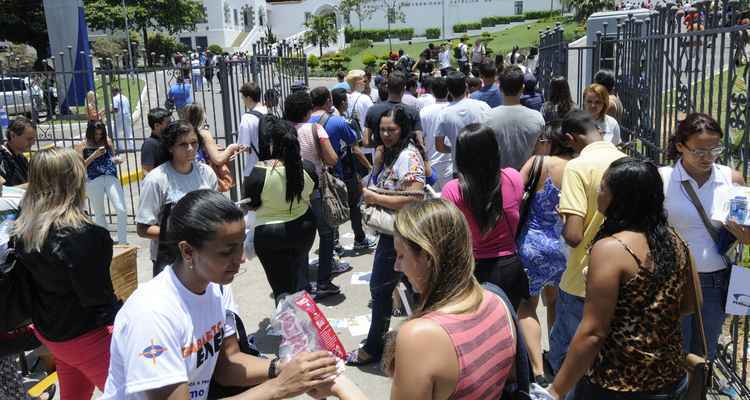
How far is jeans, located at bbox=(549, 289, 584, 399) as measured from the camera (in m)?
3.62

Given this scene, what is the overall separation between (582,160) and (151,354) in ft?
8.37

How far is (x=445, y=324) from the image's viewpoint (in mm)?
1909

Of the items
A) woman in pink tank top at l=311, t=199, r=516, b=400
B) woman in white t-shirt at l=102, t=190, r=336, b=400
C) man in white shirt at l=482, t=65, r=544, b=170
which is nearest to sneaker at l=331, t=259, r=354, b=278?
man in white shirt at l=482, t=65, r=544, b=170

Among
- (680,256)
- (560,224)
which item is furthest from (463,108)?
(680,256)

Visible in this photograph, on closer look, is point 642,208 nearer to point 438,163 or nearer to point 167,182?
point 167,182

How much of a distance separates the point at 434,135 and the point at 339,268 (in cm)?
173

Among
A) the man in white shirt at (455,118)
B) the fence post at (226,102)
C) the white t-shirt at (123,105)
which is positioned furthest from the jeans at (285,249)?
the white t-shirt at (123,105)

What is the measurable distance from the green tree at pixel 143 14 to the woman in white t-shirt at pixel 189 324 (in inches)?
1823

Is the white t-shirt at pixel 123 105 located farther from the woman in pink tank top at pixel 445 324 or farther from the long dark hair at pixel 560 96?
the woman in pink tank top at pixel 445 324

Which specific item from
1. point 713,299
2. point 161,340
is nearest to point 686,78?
point 713,299

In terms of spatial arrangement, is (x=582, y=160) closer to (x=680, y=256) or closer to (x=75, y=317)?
(x=680, y=256)

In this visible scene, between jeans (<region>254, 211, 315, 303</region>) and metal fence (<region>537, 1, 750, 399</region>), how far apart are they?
111 inches

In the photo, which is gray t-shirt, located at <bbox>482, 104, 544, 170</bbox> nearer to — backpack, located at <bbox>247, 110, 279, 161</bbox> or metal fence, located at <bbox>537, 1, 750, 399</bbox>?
metal fence, located at <bbox>537, 1, 750, 399</bbox>

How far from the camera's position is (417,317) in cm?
197
